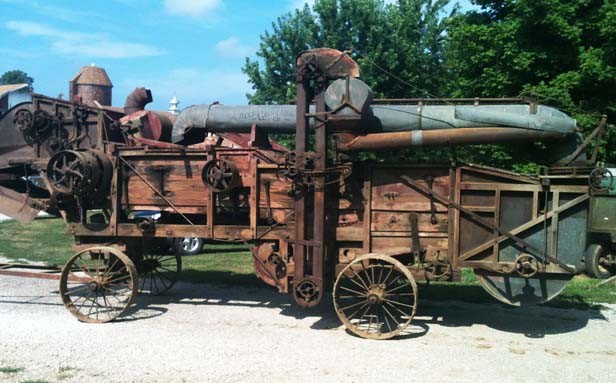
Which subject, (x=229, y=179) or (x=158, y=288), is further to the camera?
(x=158, y=288)

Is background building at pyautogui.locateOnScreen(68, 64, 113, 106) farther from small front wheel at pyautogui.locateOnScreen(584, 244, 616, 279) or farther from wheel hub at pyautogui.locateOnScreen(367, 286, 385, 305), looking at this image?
wheel hub at pyautogui.locateOnScreen(367, 286, 385, 305)

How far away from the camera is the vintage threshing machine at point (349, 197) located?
739 cm

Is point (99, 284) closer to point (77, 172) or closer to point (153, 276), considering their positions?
point (77, 172)

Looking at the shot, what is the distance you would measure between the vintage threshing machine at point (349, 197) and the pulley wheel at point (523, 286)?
1 centimetres

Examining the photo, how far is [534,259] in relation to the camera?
24.0 feet

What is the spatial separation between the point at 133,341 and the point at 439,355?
385cm

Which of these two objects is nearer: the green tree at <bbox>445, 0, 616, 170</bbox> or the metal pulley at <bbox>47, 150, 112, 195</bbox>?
the metal pulley at <bbox>47, 150, 112, 195</bbox>

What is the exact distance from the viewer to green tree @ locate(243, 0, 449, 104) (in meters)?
20.8

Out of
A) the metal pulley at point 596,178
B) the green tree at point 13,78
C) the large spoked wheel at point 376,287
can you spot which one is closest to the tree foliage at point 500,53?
the metal pulley at point 596,178

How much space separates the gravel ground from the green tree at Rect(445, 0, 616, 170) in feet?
24.0

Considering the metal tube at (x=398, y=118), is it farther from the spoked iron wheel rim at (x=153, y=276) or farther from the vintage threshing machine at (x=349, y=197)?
the spoked iron wheel rim at (x=153, y=276)

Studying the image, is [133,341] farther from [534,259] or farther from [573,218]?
[573,218]

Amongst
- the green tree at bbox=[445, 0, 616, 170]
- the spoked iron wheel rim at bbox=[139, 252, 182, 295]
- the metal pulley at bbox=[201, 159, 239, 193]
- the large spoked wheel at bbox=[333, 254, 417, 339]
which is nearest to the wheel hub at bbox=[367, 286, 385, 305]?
the large spoked wheel at bbox=[333, 254, 417, 339]

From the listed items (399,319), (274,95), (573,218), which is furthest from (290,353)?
(274,95)
